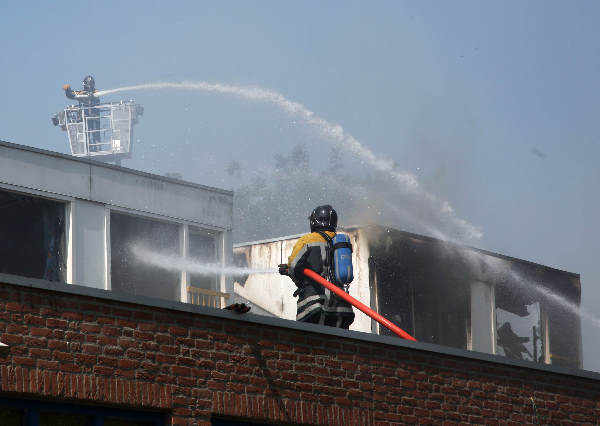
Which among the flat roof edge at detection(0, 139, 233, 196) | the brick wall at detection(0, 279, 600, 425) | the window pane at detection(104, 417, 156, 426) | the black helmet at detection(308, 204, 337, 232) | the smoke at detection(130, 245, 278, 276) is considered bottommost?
the window pane at detection(104, 417, 156, 426)

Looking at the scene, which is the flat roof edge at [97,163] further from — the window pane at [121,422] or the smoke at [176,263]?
the window pane at [121,422]

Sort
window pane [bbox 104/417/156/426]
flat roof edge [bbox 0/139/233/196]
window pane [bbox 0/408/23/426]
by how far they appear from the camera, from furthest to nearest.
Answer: flat roof edge [bbox 0/139/233/196]
window pane [bbox 104/417/156/426]
window pane [bbox 0/408/23/426]

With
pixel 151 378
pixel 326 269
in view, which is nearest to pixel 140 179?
pixel 326 269

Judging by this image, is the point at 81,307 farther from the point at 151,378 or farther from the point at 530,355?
the point at 530,355

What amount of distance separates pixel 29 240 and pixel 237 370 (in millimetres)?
7637

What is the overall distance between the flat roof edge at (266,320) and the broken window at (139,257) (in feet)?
23.5

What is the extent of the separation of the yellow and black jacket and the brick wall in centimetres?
95

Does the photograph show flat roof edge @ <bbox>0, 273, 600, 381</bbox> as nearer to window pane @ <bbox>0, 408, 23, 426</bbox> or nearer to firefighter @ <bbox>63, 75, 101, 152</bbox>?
window pane @ <bbox>0, 408, 23, 426</bbox>

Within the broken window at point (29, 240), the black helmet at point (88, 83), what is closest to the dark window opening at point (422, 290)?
the broken window at point (29, 240)

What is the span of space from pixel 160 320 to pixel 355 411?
8.52 ft

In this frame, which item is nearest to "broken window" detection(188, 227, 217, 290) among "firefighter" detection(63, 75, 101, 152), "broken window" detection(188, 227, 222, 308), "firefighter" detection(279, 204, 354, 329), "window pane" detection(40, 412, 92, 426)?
"broken window" detection(188, 227, 222, 308)

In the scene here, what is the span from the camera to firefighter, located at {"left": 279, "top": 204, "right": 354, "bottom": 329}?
44.1 ft

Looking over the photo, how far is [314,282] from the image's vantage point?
536 inches

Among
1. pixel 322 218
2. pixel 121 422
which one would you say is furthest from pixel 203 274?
pixel 121 422
